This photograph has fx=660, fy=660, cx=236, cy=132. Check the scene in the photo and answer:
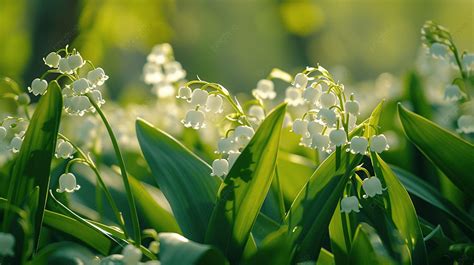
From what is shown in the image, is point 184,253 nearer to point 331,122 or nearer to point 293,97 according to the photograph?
point 331,122

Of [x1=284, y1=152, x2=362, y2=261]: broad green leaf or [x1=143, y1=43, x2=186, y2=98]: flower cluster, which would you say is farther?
[x1=143, y1=43, x2=186, y2=98]: flower cluster

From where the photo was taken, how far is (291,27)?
10.1 m

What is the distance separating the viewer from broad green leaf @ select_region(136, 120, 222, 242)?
72.7 inches

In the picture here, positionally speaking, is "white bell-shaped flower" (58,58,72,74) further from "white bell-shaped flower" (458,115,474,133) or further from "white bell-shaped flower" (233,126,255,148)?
"white bell-shaped flower" (458,115,474,133)

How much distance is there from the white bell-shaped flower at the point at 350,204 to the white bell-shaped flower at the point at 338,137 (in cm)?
14

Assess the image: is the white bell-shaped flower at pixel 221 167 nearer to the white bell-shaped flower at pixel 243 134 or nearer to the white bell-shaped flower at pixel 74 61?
the white bell-shaped flower at pixel 243 134

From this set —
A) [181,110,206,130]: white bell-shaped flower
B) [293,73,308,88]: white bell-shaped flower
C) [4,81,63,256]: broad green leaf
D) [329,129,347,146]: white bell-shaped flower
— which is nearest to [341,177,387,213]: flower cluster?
[329,129,347,146]: white bell-shaped flower

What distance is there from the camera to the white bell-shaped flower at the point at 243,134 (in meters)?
1.75

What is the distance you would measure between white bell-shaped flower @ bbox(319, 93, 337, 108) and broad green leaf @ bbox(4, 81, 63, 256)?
66 cm

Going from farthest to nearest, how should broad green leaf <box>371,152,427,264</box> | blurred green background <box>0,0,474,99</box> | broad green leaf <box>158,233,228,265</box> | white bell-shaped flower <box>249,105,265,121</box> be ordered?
blurred green background <box>0,0,474,99</box> < white bell-shaped flower <box>249,105,265,121</box> < broad green leaf <box>371,152,427,264</box> < broad green leaf <box>158,233,228,265</box>

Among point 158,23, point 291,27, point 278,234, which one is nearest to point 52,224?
point 278,234

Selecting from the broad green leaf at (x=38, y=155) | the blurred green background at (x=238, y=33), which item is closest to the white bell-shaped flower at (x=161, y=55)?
the broad green leaf at (x=38, y=155)

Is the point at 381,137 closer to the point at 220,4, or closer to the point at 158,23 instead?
the point at 158,23

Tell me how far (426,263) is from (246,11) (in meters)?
24.7
